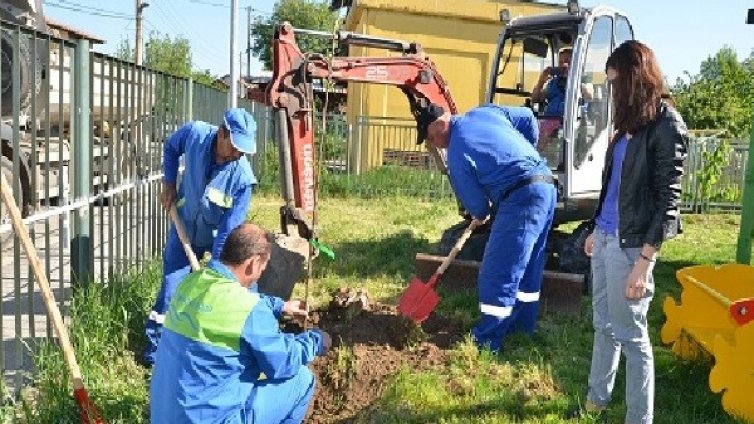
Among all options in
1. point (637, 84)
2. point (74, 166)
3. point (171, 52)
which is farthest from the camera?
point (171, 52)

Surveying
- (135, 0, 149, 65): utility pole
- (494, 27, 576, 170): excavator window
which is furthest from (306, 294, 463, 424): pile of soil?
(135, 0, 149, 65): utility pole

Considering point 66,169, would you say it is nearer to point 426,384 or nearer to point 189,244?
point 189,244

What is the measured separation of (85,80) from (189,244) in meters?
1.24

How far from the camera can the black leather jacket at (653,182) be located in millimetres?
3426

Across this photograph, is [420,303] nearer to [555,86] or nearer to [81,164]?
[81,164]

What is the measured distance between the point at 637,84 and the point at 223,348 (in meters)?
2.25

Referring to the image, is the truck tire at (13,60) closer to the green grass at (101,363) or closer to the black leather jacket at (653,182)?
the green grass at (101,363)

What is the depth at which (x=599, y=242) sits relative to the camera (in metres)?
3.87

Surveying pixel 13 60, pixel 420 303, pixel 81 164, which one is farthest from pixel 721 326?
pixel 13 60

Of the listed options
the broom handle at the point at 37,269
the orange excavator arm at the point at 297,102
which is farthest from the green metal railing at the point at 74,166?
the orange excavator arm at the point at 297,102

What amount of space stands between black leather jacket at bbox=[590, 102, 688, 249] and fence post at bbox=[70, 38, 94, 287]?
3283mm

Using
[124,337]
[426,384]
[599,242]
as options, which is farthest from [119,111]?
[599,242]

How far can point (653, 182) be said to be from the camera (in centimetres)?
350

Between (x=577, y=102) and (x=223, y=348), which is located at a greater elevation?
(x=577, y=102)
